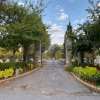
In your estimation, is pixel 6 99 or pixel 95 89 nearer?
pixel 6 99

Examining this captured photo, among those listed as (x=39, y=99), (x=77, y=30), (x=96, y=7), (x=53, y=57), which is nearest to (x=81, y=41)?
(x=77, y=30)

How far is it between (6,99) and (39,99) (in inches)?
60.7

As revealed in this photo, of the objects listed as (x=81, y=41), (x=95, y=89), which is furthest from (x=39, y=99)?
(x=81, y=41)

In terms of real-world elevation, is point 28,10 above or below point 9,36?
above

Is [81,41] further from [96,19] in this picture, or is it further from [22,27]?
[22,27]

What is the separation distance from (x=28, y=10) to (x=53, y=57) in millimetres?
160634

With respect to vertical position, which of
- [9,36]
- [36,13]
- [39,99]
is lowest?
[39,99]

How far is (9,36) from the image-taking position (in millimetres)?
39938

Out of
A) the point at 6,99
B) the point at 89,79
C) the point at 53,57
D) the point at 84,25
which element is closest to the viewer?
the point at 6,99

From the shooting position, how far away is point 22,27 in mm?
37812

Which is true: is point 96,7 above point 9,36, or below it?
above

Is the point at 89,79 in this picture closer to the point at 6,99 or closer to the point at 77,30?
the point at 6,99

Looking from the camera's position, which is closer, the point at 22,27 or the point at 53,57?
the point at 22,27

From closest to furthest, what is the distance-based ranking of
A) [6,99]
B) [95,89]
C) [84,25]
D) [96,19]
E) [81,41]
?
[6,99] < [95,89] < [96,19] < [84,25] < [81,41]
